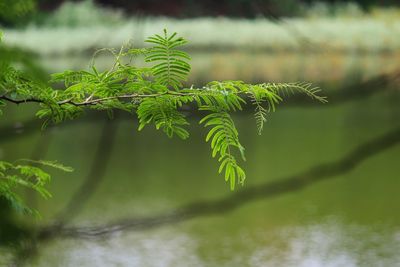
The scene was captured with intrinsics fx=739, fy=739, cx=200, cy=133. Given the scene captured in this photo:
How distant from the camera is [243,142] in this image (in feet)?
14.0

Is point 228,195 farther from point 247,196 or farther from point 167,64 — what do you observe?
point 167,64

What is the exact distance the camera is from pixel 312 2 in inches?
235

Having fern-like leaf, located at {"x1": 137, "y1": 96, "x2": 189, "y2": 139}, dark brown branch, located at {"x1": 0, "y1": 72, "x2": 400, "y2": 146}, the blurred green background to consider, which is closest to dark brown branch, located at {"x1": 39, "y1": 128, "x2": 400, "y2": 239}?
the blurred green background

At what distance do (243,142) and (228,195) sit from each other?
0.80 metres

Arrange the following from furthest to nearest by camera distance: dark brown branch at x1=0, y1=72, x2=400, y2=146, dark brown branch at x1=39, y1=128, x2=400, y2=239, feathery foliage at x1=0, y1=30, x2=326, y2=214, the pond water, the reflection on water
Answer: dark brown branch at x1=0, y1=72, x2=400, y2=146, dark brown branch at x1=39, y1=128, x2=400, y2=239, the pond water, the reflection on water, feathery foliage at x1=0, y1=30, x2=326, y2=214

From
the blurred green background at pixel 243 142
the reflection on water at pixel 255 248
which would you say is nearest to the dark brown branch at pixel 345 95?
the blurred green background at pixel 243 142

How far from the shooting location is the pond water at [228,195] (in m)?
2.81

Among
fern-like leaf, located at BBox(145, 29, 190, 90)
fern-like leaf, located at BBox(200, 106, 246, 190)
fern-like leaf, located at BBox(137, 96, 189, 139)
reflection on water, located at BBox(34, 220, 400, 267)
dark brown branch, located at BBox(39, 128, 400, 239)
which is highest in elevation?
dark brown branch, located at BBox(39, 128, 400, 239)

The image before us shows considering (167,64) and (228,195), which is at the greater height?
(228,195)

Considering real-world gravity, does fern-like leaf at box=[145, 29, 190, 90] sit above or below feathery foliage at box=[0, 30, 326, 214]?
above

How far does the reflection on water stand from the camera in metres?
2.71

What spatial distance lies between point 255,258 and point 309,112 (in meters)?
2.62

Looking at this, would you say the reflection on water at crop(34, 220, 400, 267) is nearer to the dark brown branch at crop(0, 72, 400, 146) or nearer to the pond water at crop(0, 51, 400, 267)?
the pond water at crop(0, 51, 400, 267)

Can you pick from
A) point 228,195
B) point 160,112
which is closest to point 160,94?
point 160,112
